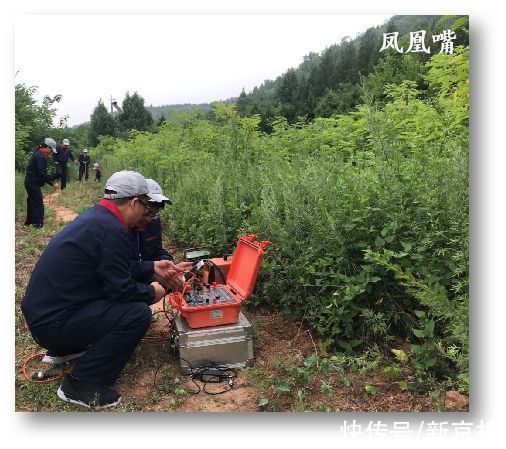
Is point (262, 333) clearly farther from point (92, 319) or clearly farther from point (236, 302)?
point (92, 319)

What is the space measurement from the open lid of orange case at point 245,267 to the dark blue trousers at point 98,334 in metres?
0.84

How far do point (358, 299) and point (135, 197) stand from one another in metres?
1.74

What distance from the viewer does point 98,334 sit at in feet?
10.4

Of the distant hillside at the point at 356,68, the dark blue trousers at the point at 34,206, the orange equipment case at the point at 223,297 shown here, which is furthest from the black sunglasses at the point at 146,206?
the dark blue trousers at the point at 34,206

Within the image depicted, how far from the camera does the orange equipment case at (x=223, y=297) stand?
3.45 metres

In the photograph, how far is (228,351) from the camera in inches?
139

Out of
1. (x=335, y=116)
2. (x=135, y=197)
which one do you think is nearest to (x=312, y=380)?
(x=135, y=197)

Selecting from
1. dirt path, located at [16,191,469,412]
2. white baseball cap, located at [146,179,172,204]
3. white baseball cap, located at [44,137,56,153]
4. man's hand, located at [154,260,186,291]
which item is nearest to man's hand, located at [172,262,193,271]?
man's hand, located at [154,260,186,291]

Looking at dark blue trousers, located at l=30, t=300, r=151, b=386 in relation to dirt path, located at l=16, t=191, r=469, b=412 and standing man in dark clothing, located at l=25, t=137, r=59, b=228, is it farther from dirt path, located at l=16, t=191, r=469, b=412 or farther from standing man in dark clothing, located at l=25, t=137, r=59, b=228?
standing man in dark clothing, located at l=25, t=137, r=59, b=228

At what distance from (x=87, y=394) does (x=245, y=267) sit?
1.46 metres

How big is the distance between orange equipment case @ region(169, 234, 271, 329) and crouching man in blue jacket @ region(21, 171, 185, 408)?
0.34 metres

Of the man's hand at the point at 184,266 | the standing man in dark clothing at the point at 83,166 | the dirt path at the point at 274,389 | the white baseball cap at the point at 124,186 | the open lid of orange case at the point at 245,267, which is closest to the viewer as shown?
the dirt path at the point at 274,389

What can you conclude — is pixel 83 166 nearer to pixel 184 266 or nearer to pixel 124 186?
pixel 184 266

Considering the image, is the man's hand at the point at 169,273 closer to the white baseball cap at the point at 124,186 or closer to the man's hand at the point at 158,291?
the man's hand at the point at 158,291
